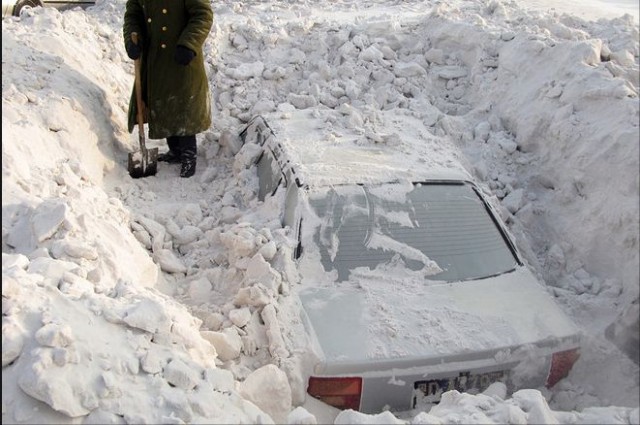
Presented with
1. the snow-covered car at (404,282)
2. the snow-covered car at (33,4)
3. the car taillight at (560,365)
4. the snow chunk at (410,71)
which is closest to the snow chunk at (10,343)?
the snow-covered car at (404,282)

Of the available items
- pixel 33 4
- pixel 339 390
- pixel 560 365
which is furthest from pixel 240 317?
pixel 33 4

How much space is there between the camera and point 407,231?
3686mm

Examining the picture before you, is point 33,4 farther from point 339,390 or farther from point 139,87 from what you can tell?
point 339,390

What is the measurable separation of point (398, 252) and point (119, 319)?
1585 millimetres

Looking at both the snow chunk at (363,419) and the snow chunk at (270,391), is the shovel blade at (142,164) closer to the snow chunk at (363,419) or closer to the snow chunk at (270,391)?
the snow chunk at (270,391)

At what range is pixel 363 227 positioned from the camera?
3666mm

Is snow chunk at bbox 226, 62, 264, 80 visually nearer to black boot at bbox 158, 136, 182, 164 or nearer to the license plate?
black boot at bbox 158, 136, 182, 164

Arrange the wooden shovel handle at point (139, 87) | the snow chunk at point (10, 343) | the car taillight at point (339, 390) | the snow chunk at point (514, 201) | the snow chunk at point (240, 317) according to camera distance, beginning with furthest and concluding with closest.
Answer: the wooden shovel handle at point (139, 87), the snow chunk at point (514, 201), the snow chunk at point (240, 317), the car taillight at point (339, 390), the snow chunk at point (10, 343)

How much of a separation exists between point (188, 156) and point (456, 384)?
344cm

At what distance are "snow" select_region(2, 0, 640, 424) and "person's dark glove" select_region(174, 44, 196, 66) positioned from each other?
31.9 inches

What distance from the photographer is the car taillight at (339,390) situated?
2955 millimetres

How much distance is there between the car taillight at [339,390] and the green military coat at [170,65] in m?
3.20

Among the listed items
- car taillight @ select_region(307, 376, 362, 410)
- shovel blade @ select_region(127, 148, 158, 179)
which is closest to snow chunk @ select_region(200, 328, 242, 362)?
car taillight @ select_region(307, 376, 362, 410)

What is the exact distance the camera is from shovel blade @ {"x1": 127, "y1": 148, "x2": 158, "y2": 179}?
17.6ft
